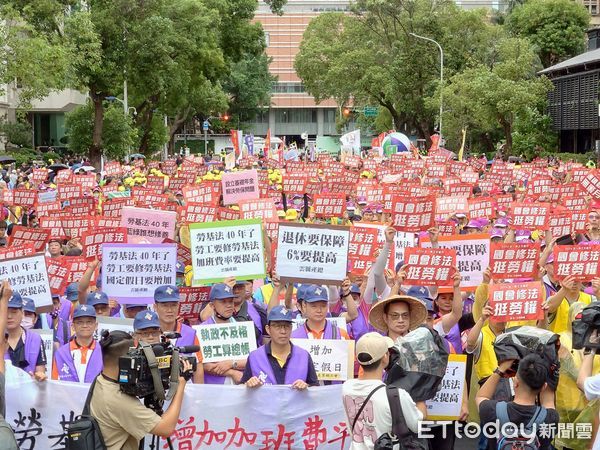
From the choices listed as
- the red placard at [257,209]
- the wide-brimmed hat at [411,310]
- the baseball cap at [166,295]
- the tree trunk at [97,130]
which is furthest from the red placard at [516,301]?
the tree trunk at [97,130]

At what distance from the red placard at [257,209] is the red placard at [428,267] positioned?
5469 mm

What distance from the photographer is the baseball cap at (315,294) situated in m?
8.23

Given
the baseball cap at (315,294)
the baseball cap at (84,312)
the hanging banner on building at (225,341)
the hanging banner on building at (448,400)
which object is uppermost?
the baseball cap at (315,294)

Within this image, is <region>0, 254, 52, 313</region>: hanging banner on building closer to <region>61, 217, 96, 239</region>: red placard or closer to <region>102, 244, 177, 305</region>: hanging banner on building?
<region>102, 244, 177, 305</region>: hanging banner on building

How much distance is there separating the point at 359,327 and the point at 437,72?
49622 mm

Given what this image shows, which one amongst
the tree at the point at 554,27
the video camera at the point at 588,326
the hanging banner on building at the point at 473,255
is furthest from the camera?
the tree at the point at 554,27

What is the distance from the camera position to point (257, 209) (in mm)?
14562

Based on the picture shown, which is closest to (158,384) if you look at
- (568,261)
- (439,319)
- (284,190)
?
(439,319)

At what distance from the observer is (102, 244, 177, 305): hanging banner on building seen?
9953mm

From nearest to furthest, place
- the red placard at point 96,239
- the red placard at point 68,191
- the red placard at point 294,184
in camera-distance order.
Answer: the red placard at point 96,239 → the red placard at point 68,191 → the red placard at point 294,184

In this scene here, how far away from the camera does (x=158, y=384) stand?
560cm

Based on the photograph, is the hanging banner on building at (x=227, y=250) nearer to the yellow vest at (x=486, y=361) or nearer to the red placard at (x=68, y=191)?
the yellow vest at (x=486, y=361)

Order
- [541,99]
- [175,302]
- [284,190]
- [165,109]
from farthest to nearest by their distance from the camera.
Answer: [165,109] < [541,99] < [284,190] < [175,302]

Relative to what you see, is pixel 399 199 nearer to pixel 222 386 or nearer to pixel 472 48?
pixel 222 386
